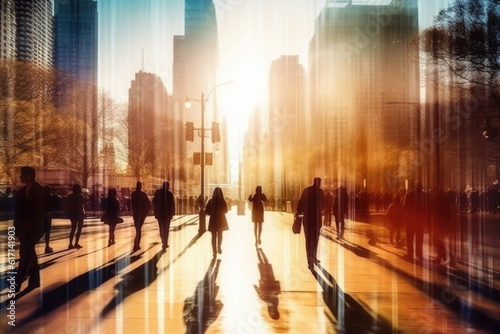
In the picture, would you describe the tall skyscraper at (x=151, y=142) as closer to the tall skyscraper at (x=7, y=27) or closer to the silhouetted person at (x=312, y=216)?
the tall skyscraper at (x=7, y=27)

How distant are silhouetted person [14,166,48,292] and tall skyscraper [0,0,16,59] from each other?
127 feet

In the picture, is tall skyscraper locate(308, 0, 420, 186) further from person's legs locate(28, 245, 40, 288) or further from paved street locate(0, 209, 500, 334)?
person's legs locate(28, 245, 40, 288)

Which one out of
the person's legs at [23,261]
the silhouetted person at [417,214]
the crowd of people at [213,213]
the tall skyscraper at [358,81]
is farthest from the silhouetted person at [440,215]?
the tall skyscraper at [358,81]

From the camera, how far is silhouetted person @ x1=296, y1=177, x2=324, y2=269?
11531mm

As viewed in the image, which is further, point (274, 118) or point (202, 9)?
point (202, 9)

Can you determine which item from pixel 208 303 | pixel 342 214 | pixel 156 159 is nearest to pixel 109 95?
pixel 156 159

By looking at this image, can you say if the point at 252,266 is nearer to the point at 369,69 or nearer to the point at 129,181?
the point at 129,181

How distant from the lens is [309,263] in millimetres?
11203

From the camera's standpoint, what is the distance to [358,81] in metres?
82.3

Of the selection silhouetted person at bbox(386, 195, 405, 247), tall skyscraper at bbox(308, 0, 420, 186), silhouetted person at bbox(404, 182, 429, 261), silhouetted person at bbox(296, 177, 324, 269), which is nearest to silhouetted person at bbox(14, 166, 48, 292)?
silhouetted person at bbox(296, 177, 324, 269)

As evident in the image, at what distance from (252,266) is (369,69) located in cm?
7351

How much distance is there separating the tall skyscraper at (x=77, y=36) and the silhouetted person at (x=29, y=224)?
6201 inches

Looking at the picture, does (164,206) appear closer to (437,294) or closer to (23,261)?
(23,261)

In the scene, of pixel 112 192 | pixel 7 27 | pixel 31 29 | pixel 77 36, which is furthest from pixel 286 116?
pixel 112 192
